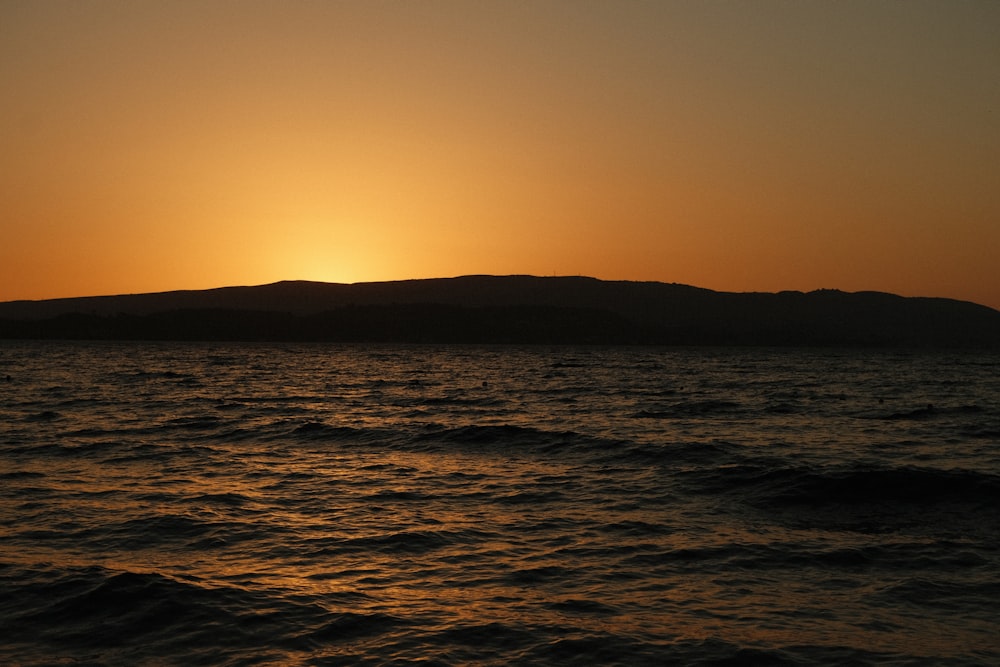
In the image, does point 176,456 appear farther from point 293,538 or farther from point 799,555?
point 799,555

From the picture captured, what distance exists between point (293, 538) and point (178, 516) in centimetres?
336

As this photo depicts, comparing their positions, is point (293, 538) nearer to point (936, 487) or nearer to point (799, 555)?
point (799, 555)

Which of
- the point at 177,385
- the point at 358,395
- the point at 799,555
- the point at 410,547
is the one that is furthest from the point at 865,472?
the point at 177,385

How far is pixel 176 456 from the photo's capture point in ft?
86.9

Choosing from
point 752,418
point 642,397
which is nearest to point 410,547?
point 752,418

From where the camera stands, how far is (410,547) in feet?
49.7

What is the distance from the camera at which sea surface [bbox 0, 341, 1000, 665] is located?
10.5 m

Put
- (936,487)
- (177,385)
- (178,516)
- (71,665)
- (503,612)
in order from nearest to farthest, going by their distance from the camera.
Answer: (71,665), (503,612), (178,516), (936,487), (177,385)

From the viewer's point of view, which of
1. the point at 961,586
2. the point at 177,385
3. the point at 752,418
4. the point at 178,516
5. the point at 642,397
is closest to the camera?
the point at 961,586

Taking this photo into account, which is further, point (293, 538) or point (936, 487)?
point (936, 487)

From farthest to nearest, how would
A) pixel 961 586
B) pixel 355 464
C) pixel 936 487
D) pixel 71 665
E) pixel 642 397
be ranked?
pixel 642 397 < pixel 355 464 < pixel 936 487 < pixel 961 586 < pixel 71 665

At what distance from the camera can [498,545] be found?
15.4 metres

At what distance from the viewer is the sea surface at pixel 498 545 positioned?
1053 cm

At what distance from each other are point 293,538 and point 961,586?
11514 millimetres
